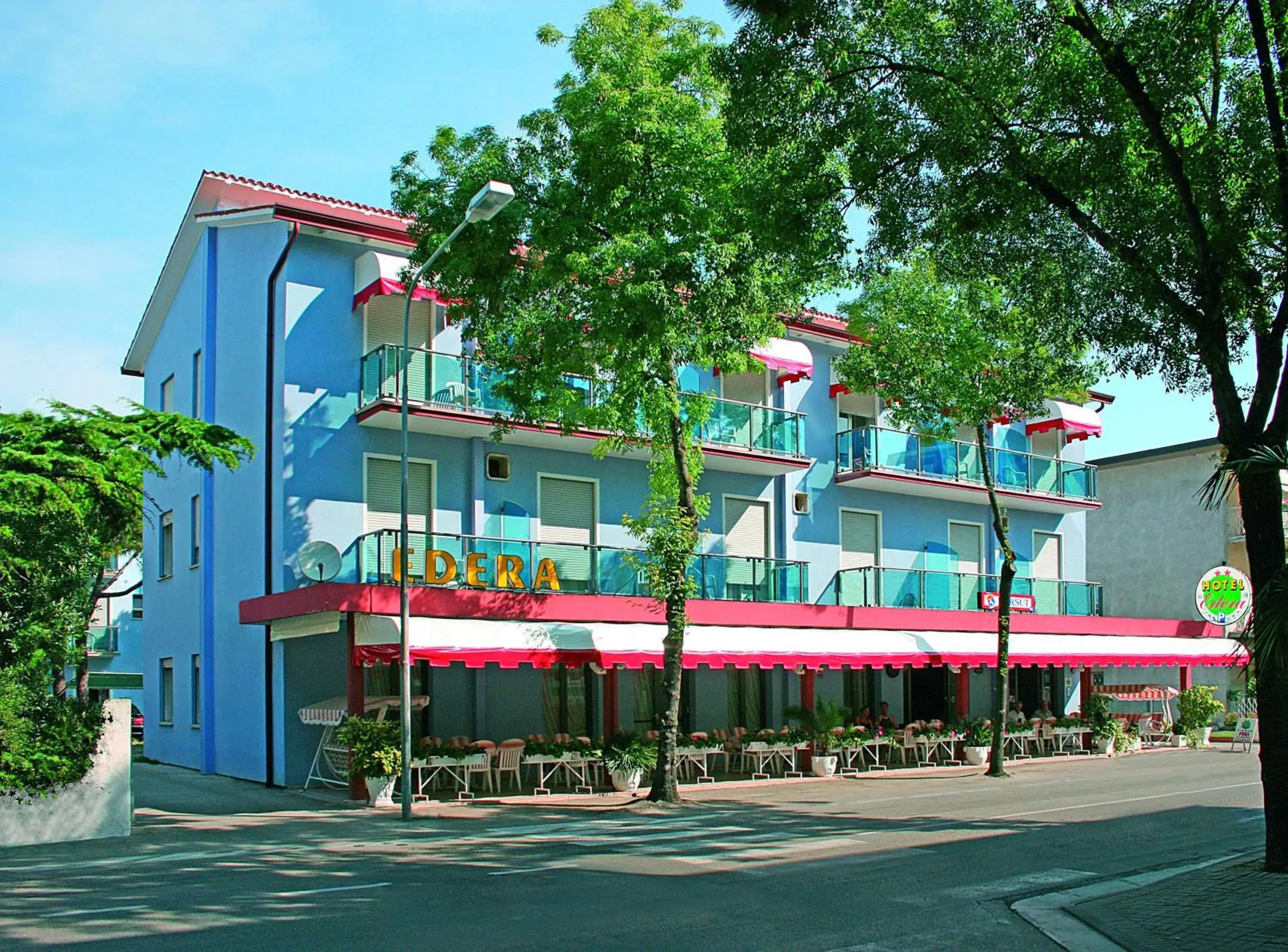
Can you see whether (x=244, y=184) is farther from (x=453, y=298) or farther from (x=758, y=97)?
(x=758, y=97)

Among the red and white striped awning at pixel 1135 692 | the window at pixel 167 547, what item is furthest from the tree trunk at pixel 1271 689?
the window at pixel 167 547

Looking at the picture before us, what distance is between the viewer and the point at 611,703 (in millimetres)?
22453

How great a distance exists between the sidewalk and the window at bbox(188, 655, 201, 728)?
20154mm

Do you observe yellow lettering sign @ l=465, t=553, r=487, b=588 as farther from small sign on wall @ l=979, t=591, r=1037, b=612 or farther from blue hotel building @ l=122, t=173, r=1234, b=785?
small sign on wall @ l=979, t=591, r=1037, b=612

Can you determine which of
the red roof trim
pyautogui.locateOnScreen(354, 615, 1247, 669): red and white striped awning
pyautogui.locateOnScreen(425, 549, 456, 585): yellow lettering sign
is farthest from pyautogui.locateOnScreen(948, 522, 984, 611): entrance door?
pyautogui.locateOnScreen(425, 549, 456, 585): yellow lettering sign

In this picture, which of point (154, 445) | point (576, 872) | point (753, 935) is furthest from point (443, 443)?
point (753, 935)

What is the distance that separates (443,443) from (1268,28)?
15827mm

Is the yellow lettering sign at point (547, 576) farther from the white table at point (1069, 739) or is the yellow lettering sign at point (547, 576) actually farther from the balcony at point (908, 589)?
the white table at point (1069, 739)

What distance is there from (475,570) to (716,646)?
4.44m

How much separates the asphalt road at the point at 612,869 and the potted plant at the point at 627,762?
45.1 inches

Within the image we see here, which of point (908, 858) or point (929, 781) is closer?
point (908, 858)

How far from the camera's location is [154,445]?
51.1 ft

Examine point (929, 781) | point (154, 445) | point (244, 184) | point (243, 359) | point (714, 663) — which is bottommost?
point (929, 781)

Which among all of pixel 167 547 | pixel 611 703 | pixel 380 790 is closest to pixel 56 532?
pixel 380 790
